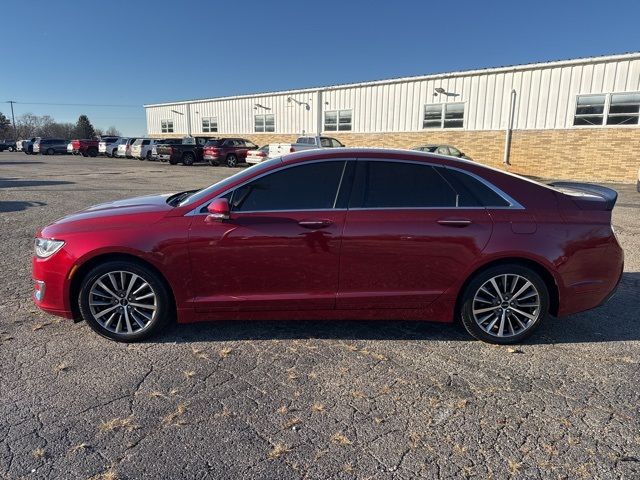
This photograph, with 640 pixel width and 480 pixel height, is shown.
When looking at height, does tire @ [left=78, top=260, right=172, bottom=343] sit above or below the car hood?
below

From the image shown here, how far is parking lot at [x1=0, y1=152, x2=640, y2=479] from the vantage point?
7.69ft

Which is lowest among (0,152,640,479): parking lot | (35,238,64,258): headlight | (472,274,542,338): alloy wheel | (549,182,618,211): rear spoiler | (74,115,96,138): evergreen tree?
(0,152,640,479): parking lot

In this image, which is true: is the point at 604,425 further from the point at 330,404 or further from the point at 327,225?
the point at 327,225

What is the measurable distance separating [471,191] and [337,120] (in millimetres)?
25945

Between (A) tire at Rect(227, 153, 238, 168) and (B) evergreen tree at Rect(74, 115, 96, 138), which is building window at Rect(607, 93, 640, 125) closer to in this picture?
(A) tire at Rect(227, 153, 238, 168)

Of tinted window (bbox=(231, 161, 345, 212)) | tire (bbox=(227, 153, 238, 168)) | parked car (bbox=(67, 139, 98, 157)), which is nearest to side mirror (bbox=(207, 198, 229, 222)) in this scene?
tinted window (bbox=(231, 161, 345, 212))

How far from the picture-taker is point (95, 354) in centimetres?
347

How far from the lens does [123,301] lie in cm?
362

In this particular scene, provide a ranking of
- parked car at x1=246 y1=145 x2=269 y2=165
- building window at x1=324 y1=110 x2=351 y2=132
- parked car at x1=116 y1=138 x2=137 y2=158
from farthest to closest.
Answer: parked car at x1=116 y1=138 x2=137 y2=158 → building window at x1=324 y1=110 x2=351 y2=132 → parked car at x1=246 y1=145 x2=269 y2=165

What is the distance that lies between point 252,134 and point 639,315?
33144 mm

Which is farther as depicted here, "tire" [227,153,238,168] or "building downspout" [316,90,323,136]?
"building downspout" [316,90,323,136]

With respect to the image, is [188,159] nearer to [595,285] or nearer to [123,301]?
[123,301]

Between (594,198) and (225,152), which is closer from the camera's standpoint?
(594,198)

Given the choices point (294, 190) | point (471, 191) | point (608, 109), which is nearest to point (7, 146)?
point (608, 109)
